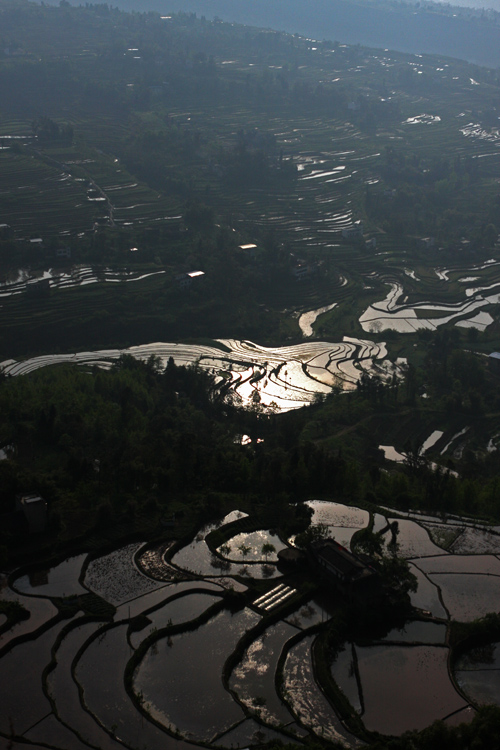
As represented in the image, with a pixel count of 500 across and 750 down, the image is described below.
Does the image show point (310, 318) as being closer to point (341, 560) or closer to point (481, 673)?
point (341, 560)

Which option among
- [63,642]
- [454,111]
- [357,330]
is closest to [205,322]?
[357,330]

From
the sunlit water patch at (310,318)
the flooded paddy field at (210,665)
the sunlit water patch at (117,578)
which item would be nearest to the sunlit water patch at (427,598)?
the flooded paddy field at (210,665)

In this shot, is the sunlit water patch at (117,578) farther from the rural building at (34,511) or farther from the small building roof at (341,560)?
the small building roof at (341,560)

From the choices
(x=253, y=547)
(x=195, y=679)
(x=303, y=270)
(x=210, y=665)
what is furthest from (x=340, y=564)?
(x=303, y=270)

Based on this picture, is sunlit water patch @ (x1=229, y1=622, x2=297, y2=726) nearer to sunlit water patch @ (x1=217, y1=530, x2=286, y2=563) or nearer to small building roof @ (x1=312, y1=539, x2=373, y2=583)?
small building roof @ (x1=312, y1=539, x2=373, y2=583)

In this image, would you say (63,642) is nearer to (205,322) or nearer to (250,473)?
(250,473)
